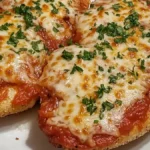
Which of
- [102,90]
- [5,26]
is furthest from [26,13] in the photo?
[102,90]

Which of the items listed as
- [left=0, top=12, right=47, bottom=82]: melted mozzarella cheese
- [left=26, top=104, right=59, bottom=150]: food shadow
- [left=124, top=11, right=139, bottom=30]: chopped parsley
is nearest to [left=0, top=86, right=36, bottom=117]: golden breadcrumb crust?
[left=0, top=12, right=47, bottom=82]: melted mozzarella cheese

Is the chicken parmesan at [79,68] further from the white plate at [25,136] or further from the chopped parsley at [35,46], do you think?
the white plate at [25,136]

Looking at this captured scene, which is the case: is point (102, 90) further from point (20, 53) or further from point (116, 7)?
point (116, 7)

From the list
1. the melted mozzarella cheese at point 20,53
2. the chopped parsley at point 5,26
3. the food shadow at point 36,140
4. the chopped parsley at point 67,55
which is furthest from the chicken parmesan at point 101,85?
the chopped parsley at point 5,26

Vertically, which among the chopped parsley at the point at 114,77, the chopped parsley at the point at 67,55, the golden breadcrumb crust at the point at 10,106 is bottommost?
the golden breadcrumb crust at the point at 10,106

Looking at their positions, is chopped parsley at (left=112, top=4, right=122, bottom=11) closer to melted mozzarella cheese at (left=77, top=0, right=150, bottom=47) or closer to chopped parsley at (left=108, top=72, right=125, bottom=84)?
melted mozzarella cheese at (left=77, top=0, right=150, bottom=47)
